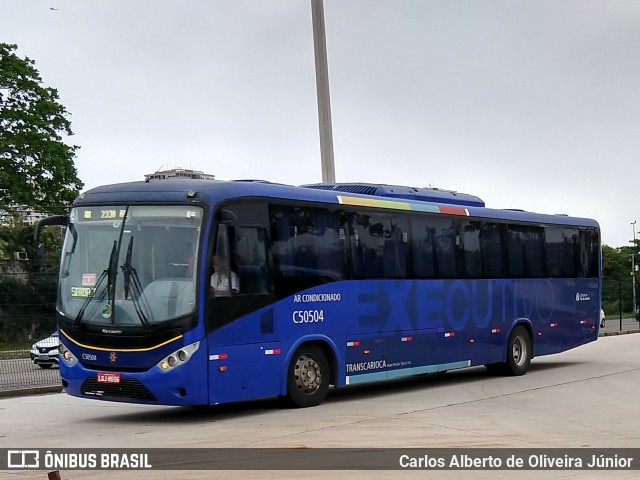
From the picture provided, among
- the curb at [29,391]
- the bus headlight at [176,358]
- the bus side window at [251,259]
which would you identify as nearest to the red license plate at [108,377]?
the bus headlight at [176,358]

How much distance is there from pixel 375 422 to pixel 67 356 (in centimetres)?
450

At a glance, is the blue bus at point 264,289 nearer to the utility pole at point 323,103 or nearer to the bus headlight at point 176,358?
the bus headlight at point 176,358

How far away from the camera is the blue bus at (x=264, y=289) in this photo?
1429 cm

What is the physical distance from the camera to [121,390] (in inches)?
564

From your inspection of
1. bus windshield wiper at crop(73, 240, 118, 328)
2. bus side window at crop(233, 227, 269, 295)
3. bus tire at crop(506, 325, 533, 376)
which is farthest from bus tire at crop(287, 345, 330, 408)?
→ bus tire at crop(506, 325, 533, 376)

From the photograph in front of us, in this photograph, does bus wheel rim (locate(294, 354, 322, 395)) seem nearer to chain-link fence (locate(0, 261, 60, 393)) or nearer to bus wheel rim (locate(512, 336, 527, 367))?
bus wheel rim (locate(512, 336, 527, 367))

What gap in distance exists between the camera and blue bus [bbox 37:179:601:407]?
14.3 metres

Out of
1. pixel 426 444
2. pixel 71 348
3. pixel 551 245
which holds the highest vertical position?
pixel 551 245

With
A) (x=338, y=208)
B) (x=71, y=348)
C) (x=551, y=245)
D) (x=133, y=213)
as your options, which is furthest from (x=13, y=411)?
(x=551, y=245)

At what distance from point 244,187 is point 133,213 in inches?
67.0

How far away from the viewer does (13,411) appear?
17.4 meters

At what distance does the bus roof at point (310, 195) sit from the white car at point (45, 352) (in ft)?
30.0

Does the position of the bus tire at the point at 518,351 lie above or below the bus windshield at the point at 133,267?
below

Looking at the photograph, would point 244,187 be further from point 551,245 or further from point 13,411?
point 551,245
